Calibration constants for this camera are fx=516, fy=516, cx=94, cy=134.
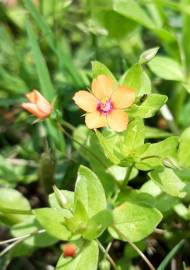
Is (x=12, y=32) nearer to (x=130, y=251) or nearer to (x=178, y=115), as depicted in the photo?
(x=178, y=115)

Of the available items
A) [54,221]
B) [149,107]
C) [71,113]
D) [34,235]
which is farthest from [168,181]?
[71,113]

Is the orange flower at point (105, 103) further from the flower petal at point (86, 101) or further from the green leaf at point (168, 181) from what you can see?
the green leaf at point (168, 181)

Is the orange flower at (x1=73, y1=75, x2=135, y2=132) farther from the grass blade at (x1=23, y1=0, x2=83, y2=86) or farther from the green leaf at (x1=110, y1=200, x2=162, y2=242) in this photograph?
the grass blade at (x1=23, y1=0, x2=83, y2=86)

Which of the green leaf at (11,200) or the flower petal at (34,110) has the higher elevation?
the flower petal at (34,110)

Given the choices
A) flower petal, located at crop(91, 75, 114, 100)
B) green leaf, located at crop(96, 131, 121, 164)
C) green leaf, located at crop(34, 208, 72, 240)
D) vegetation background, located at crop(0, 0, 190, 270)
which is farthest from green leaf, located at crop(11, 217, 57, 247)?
flower petal, located at crop(91, 75, 114, 100)

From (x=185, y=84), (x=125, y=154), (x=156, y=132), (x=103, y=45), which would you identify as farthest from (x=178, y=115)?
(x=125, y=154)

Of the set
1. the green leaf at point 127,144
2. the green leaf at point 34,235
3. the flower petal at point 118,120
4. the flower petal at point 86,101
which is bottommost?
the green leaf at point 34,235

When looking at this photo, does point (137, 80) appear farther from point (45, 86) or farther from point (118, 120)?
point (45, 86)

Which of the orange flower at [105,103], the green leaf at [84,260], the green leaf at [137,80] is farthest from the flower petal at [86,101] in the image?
the green leaf at [84,260]
